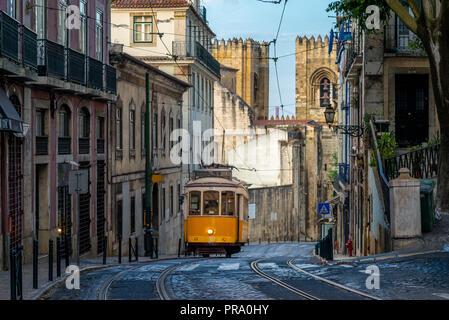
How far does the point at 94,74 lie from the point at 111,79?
6.66 ft

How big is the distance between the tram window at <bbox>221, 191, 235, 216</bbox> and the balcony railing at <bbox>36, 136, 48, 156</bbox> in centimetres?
629

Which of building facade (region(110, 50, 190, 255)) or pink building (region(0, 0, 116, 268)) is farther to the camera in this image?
building facade (region(110, 50, 190, 255))

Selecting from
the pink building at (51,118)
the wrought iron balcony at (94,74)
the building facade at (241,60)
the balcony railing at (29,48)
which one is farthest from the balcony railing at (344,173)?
the building facade at (241,60)

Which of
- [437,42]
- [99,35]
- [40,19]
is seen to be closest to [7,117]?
[40,19]

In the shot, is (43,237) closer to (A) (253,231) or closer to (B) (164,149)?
(B) (164,149)

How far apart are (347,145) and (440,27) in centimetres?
2153

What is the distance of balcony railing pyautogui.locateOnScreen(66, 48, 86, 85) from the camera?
21.3 m

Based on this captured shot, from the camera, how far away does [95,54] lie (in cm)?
2541

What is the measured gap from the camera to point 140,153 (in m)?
31.4

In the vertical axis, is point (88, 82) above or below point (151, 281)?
above

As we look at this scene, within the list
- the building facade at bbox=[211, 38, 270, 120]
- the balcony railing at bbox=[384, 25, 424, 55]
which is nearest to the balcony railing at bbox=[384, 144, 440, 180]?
the balcony railing at bbox=[384, 25, 424, 55]
